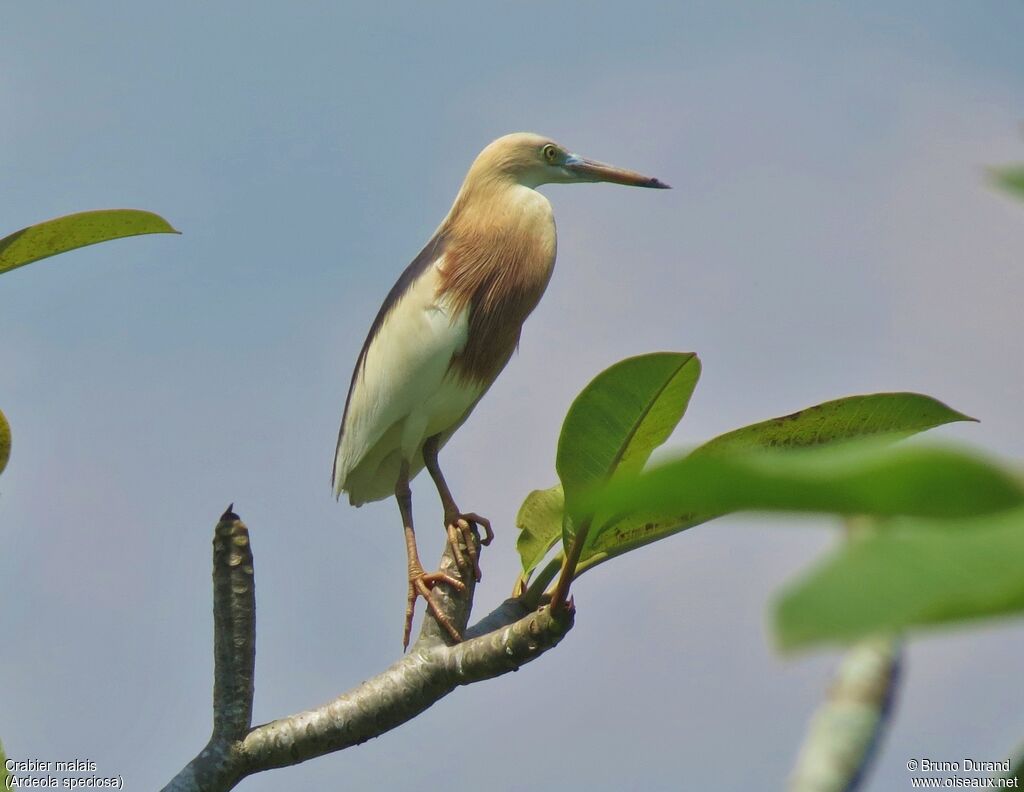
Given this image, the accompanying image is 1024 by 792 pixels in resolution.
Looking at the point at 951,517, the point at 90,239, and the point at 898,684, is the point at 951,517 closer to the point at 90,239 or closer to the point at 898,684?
the point at 898,684

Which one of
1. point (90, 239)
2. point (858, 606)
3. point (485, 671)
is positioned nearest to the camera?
point (858, 606)

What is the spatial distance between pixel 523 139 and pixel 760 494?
15.1 feet

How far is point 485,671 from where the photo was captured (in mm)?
2324

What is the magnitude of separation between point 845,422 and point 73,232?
1.69 meters

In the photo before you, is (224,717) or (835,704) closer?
(835,704)

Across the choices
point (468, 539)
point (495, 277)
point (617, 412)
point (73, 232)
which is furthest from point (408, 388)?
point (617, 412)

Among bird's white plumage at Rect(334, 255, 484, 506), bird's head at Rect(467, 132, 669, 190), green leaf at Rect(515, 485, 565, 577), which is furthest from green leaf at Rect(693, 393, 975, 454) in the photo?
bird's head at Rect(467, 132, 669, 190)

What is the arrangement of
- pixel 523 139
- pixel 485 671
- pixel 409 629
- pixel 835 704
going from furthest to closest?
1. pixel 523 139
2. pixel 409 629
3. pixel 485 671
4. pixel 835 704

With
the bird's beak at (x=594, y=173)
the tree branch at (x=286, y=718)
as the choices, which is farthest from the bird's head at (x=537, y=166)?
the tree branch at (x=286, y=718)

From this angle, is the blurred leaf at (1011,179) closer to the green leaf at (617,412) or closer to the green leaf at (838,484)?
the green leaf at (838,484)

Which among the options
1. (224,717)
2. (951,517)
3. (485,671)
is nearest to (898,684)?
(951,517)

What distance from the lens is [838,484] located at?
38cm

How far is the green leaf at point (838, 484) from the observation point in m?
0.39

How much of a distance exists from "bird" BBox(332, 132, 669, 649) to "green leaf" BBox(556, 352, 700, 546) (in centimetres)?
177
